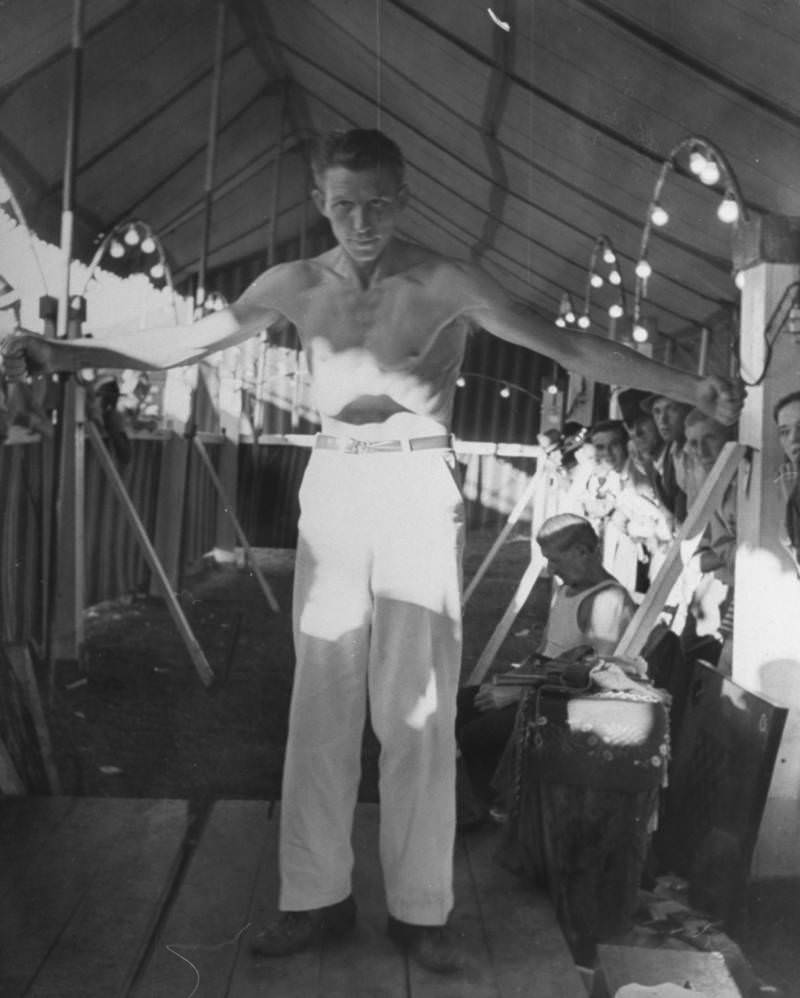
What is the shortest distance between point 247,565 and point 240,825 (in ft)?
4.68

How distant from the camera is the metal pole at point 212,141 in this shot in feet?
12.4

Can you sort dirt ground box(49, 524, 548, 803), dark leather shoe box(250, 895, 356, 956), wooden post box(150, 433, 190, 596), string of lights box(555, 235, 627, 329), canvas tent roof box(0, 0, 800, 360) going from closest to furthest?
dark leather shoe box(250, 895, 356, 956) < canvas tent roof box(0, 0, 800, 360) < string of lights box(555, 235, 627, 329) < dirt ground box(49, 524, 548, 803) < wooden post box(150, 433, 190, 596)

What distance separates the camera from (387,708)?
80.8 inches

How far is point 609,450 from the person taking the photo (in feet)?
12.6

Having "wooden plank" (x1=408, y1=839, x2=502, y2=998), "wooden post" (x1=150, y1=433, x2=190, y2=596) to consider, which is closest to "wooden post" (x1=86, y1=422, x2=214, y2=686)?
"wooden post" (x1=150, y1=433, x2=190, y2=596)

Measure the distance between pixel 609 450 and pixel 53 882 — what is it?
229cm

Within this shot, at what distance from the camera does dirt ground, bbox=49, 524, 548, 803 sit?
12.9ft

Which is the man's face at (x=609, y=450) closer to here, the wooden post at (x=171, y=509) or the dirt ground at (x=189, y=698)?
the dirt ground at (x=189, y=698)

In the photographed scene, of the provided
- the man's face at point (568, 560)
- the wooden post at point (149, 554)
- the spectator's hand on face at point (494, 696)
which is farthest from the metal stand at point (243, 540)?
the man's face at point (568, 560)

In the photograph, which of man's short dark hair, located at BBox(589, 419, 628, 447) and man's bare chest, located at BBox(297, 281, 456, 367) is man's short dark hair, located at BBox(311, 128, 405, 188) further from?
man's short dark hair, located at BBox(589, 419, 628, 447)

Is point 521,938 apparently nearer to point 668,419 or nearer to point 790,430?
point 790,430

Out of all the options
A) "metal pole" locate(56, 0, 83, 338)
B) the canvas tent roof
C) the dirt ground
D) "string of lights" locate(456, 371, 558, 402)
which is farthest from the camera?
the dirt ground

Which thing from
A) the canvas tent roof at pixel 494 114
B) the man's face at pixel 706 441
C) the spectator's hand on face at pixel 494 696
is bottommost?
the spectator's hand on face at pixel 494 696

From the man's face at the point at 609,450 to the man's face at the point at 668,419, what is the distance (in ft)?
1.28
